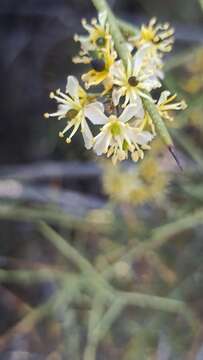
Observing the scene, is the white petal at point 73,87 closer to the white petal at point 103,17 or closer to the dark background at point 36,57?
the white petal at point 103,17

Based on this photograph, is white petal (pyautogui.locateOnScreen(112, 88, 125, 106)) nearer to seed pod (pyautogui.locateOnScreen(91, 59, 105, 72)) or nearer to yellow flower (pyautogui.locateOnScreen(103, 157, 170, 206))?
seed pod (pyautogui.locateOnScreen(91, 59, 105, 72))

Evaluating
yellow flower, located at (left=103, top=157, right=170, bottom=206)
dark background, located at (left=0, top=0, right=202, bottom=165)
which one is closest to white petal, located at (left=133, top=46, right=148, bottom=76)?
yellow flower, located at (left=103, top=157, right=170, bottom=206)

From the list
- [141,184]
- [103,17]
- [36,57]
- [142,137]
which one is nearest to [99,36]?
[103,17]

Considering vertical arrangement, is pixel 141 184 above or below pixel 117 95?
below

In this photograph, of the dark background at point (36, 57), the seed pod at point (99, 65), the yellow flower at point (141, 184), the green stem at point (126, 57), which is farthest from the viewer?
the dark background at point (36, 57)

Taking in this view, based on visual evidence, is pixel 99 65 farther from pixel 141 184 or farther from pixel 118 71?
A: pixel 141 184

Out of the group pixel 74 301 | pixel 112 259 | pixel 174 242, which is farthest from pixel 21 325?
pixel 174 242

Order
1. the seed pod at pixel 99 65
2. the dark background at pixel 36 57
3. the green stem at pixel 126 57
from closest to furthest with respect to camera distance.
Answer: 1. the green stem at pixel 126 57
2. the seed pod at pixel 99 65
3. the dark background at pixel 36 57

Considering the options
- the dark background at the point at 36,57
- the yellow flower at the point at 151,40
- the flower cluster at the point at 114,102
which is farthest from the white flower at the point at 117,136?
the dark background at the point at 36,57
